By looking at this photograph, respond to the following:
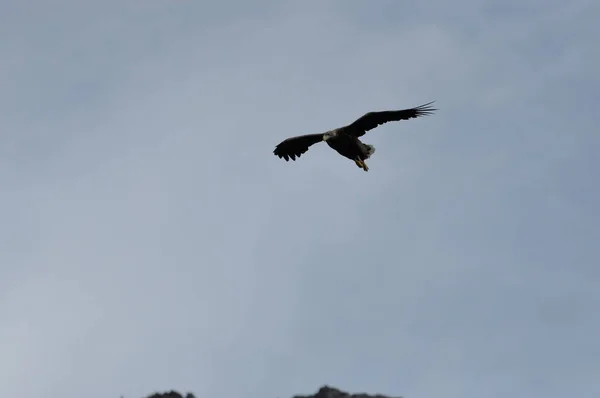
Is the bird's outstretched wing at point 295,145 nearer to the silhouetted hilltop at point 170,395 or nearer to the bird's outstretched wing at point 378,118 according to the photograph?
the bird's outstretched wing at point 378,118

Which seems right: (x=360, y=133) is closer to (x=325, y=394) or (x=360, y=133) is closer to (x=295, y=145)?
(x=295, y=145)

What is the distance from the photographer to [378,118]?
153 ft

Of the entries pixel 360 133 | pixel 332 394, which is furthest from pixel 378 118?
pixel 332 394

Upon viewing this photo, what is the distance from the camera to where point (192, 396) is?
230 ft

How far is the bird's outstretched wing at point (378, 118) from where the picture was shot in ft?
152

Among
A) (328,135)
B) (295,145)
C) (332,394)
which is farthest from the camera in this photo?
(332,394)

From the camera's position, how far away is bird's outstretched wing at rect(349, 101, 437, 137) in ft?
152

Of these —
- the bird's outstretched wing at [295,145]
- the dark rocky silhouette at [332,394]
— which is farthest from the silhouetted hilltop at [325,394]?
the bird's outstretched wing at [295,145]

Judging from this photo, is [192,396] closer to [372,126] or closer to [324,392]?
[324,392]

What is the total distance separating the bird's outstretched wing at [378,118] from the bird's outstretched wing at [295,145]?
193 centimetres

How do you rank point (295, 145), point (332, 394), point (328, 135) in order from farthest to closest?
point (332, 394), point (295, 145), point (328, 135)

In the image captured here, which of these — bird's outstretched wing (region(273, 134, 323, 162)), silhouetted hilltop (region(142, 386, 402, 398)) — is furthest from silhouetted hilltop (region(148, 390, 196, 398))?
bird's outstretched wing (region(273, 134, 323, 162))

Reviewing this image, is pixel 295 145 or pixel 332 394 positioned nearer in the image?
pixel 295 145

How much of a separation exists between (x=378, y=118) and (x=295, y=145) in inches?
155
